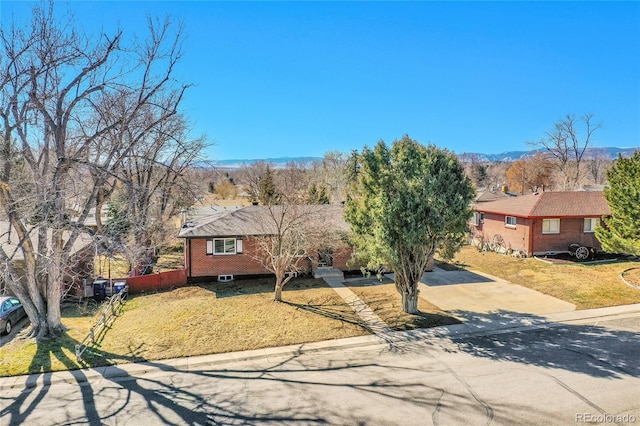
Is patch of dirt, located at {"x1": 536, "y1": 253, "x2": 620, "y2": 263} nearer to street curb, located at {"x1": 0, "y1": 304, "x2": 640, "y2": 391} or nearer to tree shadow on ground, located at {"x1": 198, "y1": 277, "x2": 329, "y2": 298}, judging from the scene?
street curb, located at {"x1": 0, "y1": 304, "x2": 640, "y2": 391}

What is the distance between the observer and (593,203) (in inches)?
990

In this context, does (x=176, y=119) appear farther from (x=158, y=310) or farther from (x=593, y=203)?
(x=593, y=203)

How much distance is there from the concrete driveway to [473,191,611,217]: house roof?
7.36 meters

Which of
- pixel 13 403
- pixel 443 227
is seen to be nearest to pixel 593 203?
pixel 443 227

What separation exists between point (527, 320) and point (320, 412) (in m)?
9.07

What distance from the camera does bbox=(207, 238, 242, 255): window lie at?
20.1m

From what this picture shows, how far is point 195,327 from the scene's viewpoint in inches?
523

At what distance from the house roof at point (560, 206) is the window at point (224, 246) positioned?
702 inches

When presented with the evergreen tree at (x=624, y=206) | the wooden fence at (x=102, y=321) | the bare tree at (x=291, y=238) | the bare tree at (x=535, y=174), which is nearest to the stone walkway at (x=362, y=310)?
the bare tree at (x=291, y=238)

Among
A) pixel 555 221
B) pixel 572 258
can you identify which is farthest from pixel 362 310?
pixel 555 221

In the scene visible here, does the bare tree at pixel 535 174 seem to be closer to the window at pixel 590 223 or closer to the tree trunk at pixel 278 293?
the window at pixel 590 223

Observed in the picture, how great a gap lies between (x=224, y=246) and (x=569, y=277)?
689 inches

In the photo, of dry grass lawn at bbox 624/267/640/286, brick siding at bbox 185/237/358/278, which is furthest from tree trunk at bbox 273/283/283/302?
dry grass lawn at bbox 624/267/640/286

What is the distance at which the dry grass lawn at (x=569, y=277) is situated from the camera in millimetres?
15578
